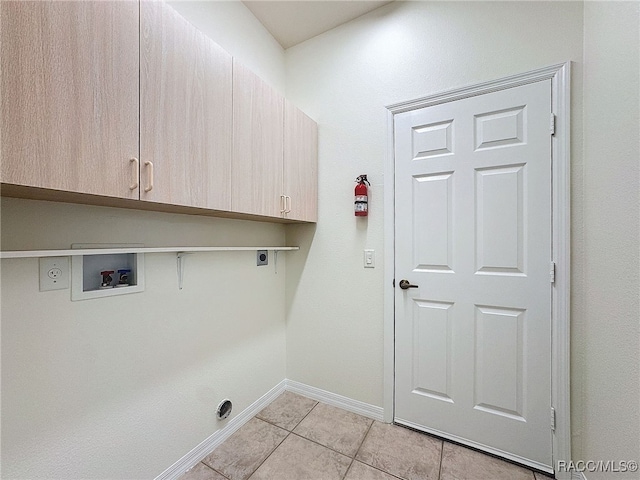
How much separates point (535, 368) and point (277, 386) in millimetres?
1717

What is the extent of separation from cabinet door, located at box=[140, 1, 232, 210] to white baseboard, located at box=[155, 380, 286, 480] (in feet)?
4.44

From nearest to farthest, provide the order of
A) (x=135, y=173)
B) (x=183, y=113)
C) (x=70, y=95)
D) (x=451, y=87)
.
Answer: (x=70, y=95) < (x=135, y=173) < (x=183, y=113) < (x=451, y=87)

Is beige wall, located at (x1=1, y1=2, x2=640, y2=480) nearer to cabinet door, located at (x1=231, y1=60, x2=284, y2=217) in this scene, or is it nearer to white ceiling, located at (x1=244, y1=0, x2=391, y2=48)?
white ceiling, located at (x1=244, y1=0, x2=391, y2=48)

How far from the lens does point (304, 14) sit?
1.94 metres

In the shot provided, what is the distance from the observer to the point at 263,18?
197 centimetres

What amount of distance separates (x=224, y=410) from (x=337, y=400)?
0.81m

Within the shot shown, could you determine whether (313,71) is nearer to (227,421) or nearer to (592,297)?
(592,297)

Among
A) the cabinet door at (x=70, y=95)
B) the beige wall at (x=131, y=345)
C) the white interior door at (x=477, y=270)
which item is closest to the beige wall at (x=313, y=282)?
the beige wall at (x=131, y=345)

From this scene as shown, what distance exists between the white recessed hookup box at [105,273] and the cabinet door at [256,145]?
0.54 m

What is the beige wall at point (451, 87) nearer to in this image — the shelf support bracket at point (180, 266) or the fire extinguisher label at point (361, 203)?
the fire extinguisher label at point (361, 203)

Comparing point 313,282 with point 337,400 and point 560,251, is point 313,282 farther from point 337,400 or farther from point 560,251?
point 560,251
